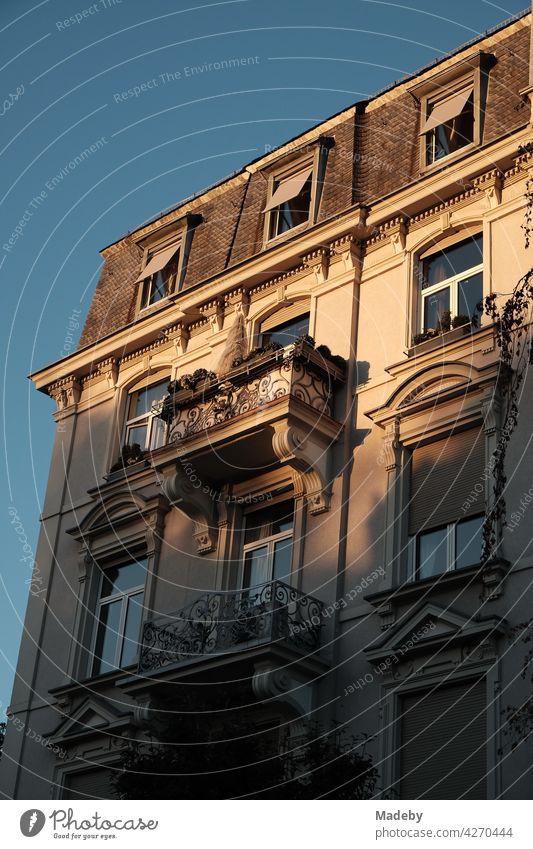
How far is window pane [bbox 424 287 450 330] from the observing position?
76.9ft

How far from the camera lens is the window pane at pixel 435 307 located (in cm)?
2345

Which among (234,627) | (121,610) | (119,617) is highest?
(121,610)

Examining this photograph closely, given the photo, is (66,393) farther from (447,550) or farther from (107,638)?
(447,550)

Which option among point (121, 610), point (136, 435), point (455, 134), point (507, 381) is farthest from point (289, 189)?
point (507, 381)

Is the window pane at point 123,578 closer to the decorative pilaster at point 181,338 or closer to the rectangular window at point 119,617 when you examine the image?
the rectangular window at point 119,617

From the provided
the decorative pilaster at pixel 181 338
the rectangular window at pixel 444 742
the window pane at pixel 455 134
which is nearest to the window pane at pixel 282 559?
the rectangular window at pixel 444 742

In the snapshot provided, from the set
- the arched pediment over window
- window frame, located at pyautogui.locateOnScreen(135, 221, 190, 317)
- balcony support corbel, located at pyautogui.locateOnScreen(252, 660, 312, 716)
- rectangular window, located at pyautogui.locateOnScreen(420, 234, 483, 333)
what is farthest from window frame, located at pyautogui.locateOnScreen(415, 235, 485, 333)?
balcony support corbel, located at pyautogui.locateOnScreen(252, 660, 312, 716)

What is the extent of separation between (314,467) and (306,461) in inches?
7.7

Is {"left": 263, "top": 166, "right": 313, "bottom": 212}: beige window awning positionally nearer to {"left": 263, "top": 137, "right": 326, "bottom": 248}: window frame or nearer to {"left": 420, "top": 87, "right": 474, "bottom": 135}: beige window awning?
{"left": 263, "top": 137, "right": 326, "bottom": 248}: window frame

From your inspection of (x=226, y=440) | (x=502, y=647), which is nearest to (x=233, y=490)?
(x=226, y=440)

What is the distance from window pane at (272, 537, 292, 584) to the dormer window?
25.4ft

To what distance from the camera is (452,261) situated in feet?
78.2

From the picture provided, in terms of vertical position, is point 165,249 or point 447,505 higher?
point 165,249

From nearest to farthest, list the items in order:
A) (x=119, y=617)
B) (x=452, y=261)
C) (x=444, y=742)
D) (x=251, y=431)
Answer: (x=444, y=742), (x=251, y=431), (x=452, y=261), (x=119, y=617)
